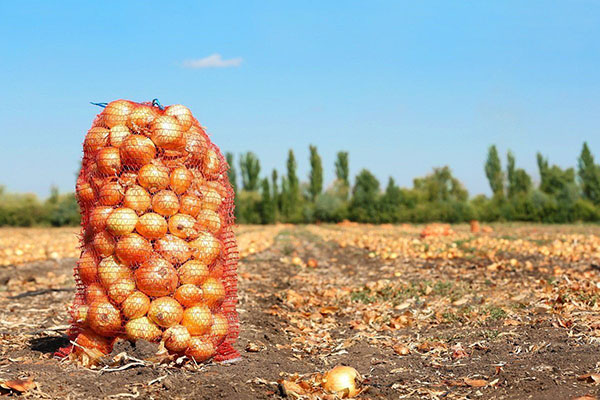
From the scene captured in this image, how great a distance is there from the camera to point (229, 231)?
4859 mm

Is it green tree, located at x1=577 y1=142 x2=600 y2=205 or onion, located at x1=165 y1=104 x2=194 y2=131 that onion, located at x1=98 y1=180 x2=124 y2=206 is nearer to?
onion, located at x1=165 y1=104 x2=194 y2=131

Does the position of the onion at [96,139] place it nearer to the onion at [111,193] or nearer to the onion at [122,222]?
the onion at [111,193]

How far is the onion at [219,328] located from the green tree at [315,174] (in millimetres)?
54918

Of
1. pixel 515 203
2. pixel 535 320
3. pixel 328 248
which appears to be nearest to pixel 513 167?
pixel 515 203

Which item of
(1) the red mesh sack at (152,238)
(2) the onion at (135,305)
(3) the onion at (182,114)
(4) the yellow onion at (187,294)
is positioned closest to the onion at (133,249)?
(1) the red mesh sack at (152,238)

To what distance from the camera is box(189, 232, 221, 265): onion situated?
4.35 metres

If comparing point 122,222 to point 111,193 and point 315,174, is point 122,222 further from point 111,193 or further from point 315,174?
point 315,174

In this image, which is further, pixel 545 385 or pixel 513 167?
pixel 513 167

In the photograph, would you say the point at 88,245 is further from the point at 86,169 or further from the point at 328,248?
the point at 328,248

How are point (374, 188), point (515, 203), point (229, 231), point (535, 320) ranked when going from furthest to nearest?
point (374, 188)
point (515, 203)
point (535, 320)
point (229, 231)

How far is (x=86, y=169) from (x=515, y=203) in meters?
44.1

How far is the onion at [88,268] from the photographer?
14.5 feet

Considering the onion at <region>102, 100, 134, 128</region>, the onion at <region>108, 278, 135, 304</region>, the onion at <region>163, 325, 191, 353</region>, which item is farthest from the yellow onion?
the onion at <region>102, 100, 134, 128</region>

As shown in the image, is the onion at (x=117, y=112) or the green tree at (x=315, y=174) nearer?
the onion at (x=117, y=112)
